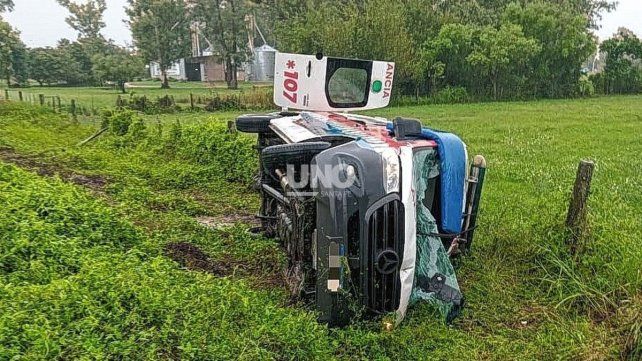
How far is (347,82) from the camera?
210 inches

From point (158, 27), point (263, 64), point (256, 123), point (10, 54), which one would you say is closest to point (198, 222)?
point (256, 123)

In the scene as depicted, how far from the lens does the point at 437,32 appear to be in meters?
27.4

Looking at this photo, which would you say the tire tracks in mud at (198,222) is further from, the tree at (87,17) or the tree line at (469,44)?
the tree at (87,17)

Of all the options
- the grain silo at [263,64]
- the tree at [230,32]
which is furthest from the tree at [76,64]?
the grain silo at [263,64]

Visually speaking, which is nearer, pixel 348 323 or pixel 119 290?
pixel 119 290

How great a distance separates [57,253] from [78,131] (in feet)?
33.0

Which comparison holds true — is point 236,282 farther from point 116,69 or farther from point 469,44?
point 116,69

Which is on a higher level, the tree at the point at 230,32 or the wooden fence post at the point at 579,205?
the tree at the point at 230,32

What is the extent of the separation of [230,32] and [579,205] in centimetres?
3975

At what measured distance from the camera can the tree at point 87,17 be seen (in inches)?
2338

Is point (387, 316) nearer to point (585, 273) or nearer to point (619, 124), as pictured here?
point (585, 273)

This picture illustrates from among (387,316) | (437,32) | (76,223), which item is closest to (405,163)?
(387,316)

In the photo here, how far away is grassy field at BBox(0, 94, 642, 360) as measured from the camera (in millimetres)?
2699

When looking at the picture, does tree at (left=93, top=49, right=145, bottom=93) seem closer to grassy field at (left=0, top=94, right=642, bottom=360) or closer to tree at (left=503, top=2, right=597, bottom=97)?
tree at (left=503, top=2, right=597, bottom=97)
